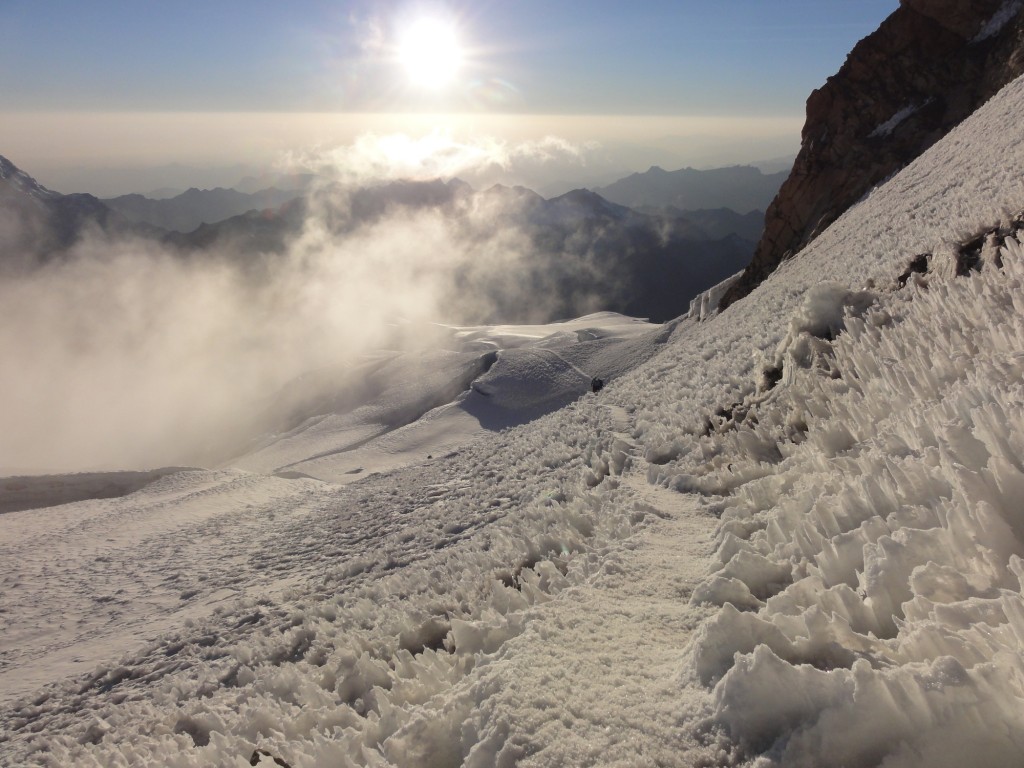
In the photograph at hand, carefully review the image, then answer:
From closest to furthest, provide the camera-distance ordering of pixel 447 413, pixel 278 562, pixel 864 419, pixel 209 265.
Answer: pixel 864 419 → pixel 278 562 → pixel 447 413 → pixel 209 265

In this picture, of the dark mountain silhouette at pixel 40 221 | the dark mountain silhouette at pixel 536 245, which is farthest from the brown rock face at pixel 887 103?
the dark mountain silhouette at pixel 40 221

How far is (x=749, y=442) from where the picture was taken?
720 cm

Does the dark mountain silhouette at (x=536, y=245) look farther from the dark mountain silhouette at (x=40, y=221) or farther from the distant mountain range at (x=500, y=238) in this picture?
the dark mountain silhouette at (x=40, y=221)

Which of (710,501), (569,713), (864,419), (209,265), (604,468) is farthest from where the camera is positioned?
(209,265)

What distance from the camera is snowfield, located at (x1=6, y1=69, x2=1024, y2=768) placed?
9.46 ft

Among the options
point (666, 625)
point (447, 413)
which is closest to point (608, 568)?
point (666, 625)

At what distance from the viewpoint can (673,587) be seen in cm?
502

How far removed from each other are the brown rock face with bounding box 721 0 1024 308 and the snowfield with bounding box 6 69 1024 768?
19596mm

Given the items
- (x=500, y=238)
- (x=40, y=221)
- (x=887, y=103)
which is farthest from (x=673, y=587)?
(x=500, y=238)

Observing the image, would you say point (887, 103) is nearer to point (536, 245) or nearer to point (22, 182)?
point (536, 245)

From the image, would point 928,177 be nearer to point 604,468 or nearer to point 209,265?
point 604,468

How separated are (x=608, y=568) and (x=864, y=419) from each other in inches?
104

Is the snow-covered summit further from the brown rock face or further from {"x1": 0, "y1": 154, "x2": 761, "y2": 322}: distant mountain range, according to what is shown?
the brown rock face

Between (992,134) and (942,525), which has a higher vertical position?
(992,134)
